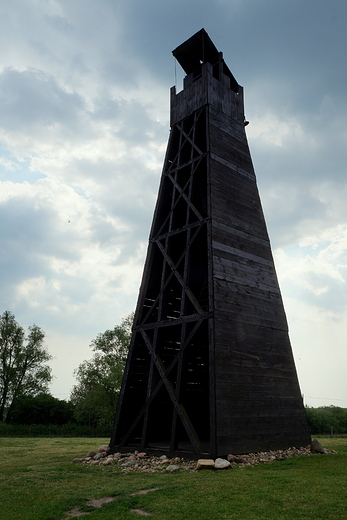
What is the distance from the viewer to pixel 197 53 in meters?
19.6

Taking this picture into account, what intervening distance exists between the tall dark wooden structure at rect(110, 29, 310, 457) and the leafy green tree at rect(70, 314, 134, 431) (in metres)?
22.5

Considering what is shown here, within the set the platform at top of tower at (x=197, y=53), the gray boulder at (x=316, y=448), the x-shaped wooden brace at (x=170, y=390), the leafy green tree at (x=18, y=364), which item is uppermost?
the platform at top of tower at (x=197, y=53)

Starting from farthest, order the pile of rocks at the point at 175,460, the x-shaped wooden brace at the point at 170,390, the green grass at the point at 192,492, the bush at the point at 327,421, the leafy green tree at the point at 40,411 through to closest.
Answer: the leafy green tree at the point at 40,411
the bush at the point at 327,421
the x-shaped wooden brace at the point at 170,390
the pile of rocks at the point at 175,460
the green grass at the point at 192,492

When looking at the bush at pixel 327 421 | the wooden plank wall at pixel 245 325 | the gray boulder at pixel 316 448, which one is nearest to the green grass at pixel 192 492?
the wooden plank wall at pixel 245 325

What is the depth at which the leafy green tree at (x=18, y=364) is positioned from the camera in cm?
4422

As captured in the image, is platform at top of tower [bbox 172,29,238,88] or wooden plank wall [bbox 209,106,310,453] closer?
wooden plank wall [bbox 209,106,310,453]

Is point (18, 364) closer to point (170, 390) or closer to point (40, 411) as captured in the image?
point (40, 411)

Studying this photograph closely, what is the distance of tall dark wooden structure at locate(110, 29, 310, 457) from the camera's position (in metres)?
11.8

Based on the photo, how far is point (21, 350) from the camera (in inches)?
1828

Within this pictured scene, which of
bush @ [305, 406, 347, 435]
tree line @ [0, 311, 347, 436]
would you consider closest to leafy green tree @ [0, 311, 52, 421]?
tree line @ [0, 311, 347, 436]

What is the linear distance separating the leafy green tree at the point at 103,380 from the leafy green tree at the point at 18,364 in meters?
5.42

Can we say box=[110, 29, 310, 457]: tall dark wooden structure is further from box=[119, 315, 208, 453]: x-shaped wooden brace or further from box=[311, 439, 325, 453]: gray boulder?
box=[311, 439, 325, 453]: gray boulder

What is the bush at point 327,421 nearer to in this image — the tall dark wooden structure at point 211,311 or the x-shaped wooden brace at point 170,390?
the tall dark wooden structure at point 211,311

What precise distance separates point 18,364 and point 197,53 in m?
39.8
